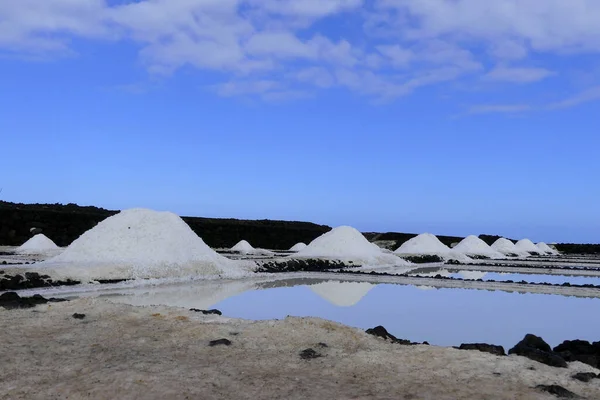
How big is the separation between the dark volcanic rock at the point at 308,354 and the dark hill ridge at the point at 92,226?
24709 millimetres

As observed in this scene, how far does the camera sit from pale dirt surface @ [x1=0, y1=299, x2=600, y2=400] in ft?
12.4

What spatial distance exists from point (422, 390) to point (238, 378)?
4.58 feet

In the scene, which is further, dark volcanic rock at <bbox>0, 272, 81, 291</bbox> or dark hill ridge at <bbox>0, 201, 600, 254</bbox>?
dark hill ridge at <bbox>0, 201, 600, 254</bbox>

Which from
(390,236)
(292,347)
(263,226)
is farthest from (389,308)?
(390,236)

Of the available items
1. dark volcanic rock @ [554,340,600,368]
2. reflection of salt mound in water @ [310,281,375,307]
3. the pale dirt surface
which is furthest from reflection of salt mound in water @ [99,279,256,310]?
dark volcanic rock @ [554,340,600,368]

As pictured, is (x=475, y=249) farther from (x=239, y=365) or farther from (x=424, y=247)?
(x=239, y=365)

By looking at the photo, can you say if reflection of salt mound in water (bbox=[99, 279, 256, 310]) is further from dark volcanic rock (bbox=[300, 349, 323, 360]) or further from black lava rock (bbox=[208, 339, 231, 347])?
dark volcanic rock (bbox=[300, 349, 323, 360])

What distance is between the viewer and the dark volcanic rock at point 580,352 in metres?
4.87

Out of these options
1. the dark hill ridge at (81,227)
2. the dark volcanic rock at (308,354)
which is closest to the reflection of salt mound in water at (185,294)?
the dark volcanic rock at (308,354)

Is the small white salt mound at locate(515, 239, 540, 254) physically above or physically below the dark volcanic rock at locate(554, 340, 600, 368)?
above

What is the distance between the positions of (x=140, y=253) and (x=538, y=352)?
10.9 m

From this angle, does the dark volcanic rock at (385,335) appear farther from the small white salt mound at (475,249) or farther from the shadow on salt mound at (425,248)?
the small white salt mound at (475,249)

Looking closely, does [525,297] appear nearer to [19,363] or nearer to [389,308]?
[389,308]

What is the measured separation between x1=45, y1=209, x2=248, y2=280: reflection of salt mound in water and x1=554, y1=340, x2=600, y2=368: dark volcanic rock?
9.43 m
